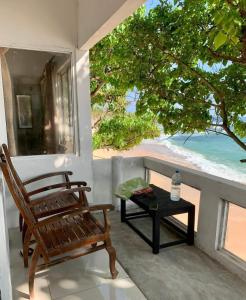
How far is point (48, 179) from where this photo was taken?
9.34 feet

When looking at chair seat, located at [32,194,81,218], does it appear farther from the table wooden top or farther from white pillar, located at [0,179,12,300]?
white pillar, located at [0,179,12,300]

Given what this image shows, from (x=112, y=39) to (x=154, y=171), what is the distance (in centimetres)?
238

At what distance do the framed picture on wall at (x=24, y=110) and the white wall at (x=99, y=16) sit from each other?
0.86m

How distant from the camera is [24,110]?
2.72m

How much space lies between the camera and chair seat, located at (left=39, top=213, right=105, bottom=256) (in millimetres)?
1720

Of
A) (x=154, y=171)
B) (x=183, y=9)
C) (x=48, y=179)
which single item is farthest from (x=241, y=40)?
(x=48, y=179)

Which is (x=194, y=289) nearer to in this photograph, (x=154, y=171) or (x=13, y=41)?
(x=154, y=171)

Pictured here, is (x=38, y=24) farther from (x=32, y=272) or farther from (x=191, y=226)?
(x=191, y=226)

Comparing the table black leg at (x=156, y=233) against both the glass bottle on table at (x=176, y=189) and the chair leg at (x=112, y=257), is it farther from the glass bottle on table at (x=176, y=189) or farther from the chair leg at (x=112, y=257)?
the chair leg at (x=112, y=257)

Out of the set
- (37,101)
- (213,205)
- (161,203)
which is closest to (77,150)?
(37,101)

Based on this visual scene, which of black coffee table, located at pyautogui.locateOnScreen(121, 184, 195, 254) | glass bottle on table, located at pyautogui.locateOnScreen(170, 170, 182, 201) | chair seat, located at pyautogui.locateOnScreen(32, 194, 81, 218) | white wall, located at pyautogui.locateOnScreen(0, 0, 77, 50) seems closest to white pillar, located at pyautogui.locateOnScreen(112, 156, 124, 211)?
black coffee table, located at pyautogui.locateOnScreen(121, 184, 195, 254)

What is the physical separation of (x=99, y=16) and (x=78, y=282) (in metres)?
2.16

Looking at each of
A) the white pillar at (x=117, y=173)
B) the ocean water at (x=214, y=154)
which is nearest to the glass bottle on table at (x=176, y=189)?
the white pillar at (x=117, y=173)

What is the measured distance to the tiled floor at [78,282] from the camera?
1723 mm
